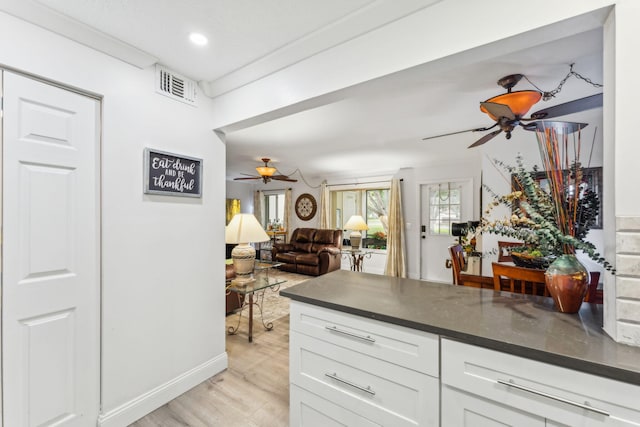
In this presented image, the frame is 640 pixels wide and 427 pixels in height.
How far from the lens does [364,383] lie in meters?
1.27

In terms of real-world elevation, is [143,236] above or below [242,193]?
below

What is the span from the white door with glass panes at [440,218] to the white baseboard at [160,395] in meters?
4.64

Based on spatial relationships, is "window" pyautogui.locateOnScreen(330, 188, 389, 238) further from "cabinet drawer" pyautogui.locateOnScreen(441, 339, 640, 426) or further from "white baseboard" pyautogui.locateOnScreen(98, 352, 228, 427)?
"cabinet drawer" pyautogui.locateOnScreen(441, 339, 640, 426)

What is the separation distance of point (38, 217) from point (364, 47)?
1963 millimetres

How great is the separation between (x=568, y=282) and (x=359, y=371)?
100 centimetres

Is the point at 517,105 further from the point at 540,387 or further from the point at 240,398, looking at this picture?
the point at 240,398

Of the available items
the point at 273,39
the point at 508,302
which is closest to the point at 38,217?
the point at 273,39

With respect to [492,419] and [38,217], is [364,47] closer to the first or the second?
[492,419]

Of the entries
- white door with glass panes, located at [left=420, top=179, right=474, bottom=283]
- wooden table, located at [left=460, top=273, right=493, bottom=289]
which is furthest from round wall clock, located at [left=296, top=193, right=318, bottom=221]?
wooden table, located at [left=460, top=273, right=493, bottom=289]

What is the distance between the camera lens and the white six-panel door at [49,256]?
1.36 metres

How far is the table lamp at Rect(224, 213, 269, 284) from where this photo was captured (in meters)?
2.54

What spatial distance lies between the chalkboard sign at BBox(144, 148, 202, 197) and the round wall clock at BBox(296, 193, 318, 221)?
5.45 meters

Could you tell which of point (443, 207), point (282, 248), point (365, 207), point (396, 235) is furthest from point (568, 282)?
point (282, 248)

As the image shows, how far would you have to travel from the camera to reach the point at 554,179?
1.27 metres
